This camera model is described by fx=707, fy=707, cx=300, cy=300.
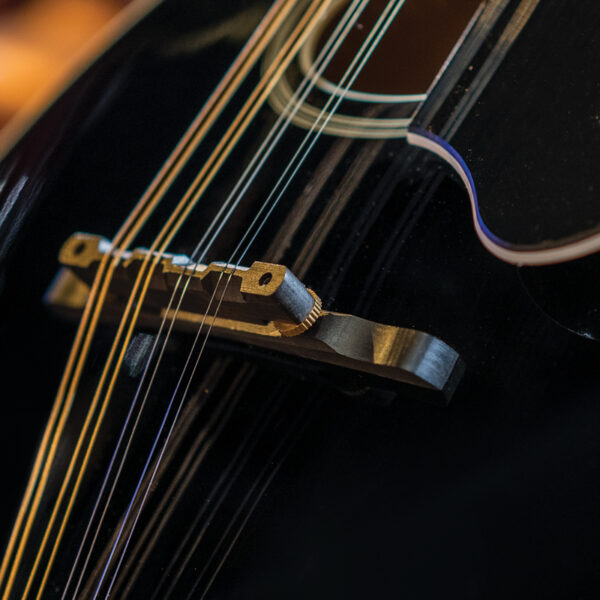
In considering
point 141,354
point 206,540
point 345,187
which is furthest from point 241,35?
point 206,540

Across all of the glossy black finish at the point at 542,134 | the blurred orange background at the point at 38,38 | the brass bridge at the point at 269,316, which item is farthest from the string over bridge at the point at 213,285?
the blurred orange background at the point at 38,38

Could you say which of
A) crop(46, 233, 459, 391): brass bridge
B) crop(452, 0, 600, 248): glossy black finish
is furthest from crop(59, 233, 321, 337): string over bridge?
crop(452, 0, 600, 248): glossy black finish

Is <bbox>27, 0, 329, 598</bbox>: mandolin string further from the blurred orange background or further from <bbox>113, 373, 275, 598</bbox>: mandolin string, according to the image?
the blurred orange background

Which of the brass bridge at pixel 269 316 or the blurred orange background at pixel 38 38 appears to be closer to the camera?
the brass bridge at pixel 269 316

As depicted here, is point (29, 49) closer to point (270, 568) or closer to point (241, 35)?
point (241, 35)

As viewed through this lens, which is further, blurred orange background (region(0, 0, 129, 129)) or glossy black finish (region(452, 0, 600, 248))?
blurred orange background (region(0, 0, 129, 129))

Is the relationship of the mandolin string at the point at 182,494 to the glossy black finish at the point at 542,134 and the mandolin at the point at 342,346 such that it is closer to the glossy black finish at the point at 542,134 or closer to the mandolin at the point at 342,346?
the mandolin at the point at 342,346

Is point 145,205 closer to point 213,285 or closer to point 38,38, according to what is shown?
point 213,285
